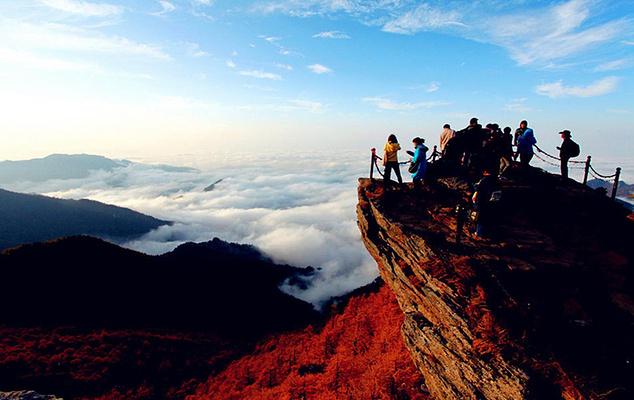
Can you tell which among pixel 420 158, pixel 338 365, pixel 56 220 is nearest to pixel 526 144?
pixel 420 158

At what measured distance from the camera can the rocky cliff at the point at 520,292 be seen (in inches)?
267

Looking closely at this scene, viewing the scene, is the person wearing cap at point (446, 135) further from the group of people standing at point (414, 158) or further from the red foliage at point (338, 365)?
the red foliage at point (338, 365)

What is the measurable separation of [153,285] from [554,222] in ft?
99.2

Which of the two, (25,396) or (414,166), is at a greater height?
(414,166)

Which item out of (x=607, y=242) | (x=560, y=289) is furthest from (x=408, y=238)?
(x=607, y=242)

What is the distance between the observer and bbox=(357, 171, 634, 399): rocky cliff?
6.77 meters

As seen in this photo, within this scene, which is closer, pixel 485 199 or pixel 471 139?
pixel 485 199

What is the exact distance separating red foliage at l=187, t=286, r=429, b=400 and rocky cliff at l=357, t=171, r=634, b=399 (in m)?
1.83

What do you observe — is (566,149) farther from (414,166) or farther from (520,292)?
(520,292)

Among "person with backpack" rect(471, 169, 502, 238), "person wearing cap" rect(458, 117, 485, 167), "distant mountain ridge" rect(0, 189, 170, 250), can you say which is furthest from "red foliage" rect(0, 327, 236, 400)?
"distant mountain ridge" rect(0, 189, 170, 250)

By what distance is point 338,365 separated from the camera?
13.7 meters

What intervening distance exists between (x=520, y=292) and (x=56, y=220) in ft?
531

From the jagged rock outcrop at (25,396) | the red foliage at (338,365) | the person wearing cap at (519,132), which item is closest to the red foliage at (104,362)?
the jagged rock outcrop at (25,396)

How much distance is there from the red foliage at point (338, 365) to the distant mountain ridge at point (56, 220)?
438ft
